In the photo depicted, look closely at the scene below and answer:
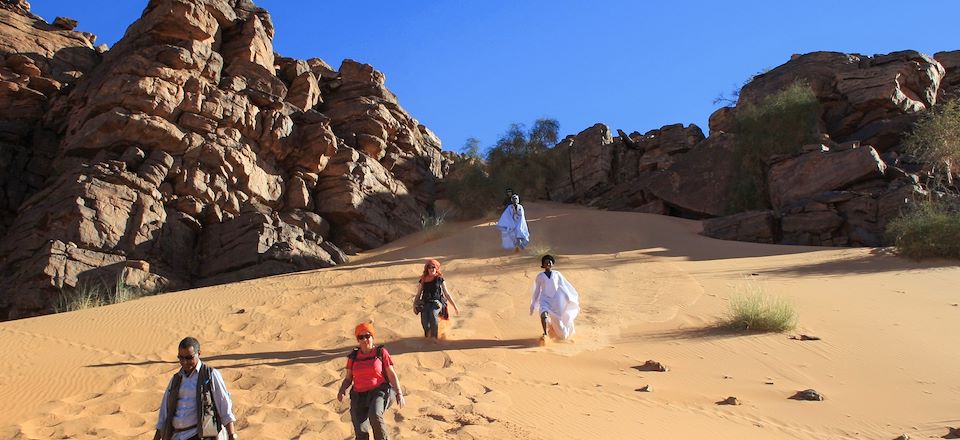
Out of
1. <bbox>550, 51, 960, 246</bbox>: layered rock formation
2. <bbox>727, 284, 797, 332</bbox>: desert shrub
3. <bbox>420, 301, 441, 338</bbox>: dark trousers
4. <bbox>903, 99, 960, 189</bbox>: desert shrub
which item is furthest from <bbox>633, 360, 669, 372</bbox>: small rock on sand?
<bbox>903, 99, 960, 189</bbox>: desert shrub

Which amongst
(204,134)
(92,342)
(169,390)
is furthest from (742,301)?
(204,134)

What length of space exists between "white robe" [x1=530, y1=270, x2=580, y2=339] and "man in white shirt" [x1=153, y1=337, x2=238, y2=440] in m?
5.50

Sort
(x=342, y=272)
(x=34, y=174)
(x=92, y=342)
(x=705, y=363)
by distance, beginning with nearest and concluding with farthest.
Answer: (x=705, y=363) → (x=92, y=342) → (x=342, y=272) → (x=34, y=174)

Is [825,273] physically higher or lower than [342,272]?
lower

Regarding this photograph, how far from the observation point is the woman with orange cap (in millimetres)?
5586

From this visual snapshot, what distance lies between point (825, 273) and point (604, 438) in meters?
9.68

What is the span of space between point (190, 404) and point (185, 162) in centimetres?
1595

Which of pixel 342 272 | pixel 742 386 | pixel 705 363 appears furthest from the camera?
pixel 342 272

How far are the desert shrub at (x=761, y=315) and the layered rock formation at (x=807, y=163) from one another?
9259 millimetres

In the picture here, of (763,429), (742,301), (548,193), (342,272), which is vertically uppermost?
(548,193)

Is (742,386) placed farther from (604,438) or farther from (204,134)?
(204,134)

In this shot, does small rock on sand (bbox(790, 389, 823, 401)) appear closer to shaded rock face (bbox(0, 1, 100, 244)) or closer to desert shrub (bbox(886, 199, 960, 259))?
desert shrub (bbox(886, 199, 960, 259))

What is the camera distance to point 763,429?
6.14 meters

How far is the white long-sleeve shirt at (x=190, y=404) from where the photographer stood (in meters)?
4.88
